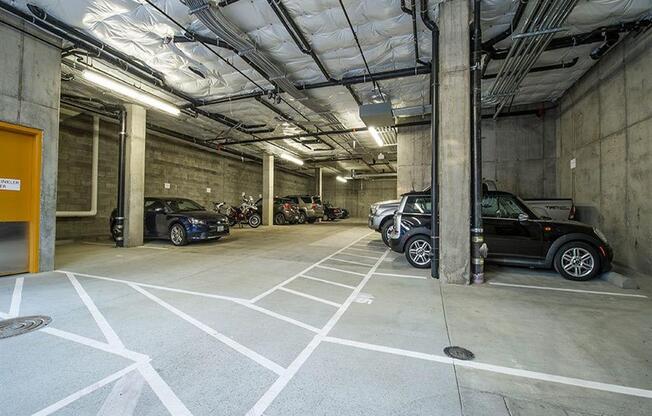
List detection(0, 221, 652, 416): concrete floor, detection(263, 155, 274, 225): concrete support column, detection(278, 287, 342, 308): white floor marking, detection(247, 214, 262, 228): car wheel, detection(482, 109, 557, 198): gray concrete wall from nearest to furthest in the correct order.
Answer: detection(0, 221, 652, 416): concrete floor
detection(278, 287, 342, 308): white floor marking
detection(482, 109, 557, 198): gray concrete wall
detection(247, 214, 262, 228): car wheel
detection(263, 155, 274, 225): concrete support column

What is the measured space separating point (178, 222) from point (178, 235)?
15.1 inches

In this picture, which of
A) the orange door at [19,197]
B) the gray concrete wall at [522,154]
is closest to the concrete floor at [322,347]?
the orange door at [19,197]

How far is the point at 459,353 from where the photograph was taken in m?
2.25

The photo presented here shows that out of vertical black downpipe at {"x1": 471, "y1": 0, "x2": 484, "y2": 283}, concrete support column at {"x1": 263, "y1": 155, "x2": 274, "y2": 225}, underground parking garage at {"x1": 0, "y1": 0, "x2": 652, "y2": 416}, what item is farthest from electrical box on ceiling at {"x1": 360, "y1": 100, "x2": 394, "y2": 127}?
concrete support column at {"x1": 263, "y1": 155, "x2": 274, "y2": 225}

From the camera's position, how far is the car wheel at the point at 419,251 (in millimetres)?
5293

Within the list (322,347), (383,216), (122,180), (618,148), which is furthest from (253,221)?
(618,148)

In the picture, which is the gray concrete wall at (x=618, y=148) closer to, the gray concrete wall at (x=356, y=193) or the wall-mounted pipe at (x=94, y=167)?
the wall-mounted pipe at (x=94, y=167)

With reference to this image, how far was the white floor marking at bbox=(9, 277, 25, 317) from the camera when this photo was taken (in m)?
3.08

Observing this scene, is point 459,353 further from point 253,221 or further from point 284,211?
point 284,211

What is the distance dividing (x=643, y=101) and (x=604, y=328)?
4.49 meters

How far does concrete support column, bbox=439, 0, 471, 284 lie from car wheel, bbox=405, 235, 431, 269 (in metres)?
0.98

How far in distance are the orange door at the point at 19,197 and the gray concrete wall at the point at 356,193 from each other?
22298mm

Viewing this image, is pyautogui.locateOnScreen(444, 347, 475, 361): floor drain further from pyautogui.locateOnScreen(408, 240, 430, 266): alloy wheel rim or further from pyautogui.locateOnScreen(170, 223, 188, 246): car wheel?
pyautogui.locateOnScreen(170, 223, 188, 246): car wheel

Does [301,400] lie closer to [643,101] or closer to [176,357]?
[176,357]
